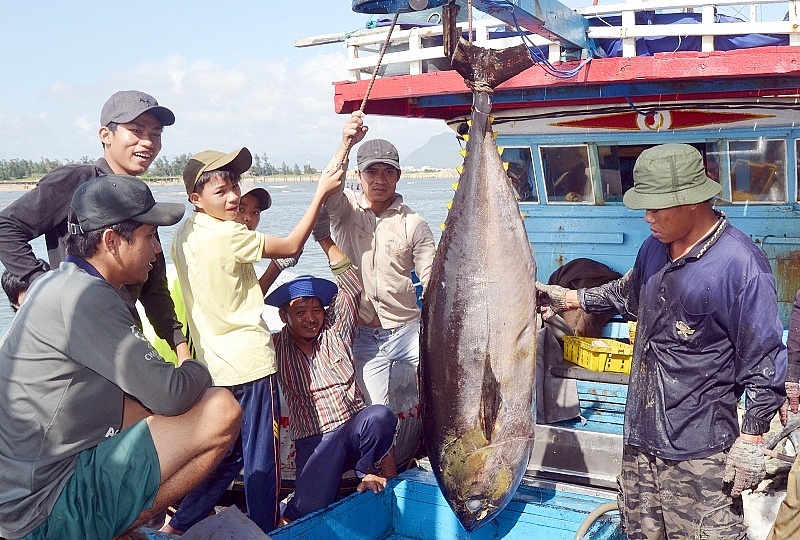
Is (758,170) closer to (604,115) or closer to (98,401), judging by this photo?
(604,115)

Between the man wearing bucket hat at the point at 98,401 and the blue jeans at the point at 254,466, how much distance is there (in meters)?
0.47

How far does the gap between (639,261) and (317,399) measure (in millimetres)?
1768

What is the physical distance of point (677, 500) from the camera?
293 centimetres

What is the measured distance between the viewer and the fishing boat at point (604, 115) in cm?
479

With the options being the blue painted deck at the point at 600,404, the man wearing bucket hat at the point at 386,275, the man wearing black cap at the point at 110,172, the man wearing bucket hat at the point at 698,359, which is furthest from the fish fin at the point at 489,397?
the blue painted deck at the point at 600,404

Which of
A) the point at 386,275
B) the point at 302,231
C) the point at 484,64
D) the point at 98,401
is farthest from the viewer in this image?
the point at 386,275

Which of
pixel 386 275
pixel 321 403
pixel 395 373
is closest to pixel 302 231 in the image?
pixel 321 403

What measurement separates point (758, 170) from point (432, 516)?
3.63 m

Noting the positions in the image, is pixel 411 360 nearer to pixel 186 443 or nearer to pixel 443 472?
pixel 443 472

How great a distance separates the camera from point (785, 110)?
5.32 metres

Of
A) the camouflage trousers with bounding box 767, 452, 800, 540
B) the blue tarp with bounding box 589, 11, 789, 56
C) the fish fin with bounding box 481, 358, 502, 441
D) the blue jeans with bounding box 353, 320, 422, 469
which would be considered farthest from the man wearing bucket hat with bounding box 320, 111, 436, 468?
the camouflage trousers with bounding box 767, 452, 800, 540

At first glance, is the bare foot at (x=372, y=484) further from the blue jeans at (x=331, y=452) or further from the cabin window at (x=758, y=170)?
the cabin window at (x=758, y=170)

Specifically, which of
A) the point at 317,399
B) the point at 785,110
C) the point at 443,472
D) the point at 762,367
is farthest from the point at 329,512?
the point at 785,110

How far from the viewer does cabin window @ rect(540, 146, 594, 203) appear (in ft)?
20.2
